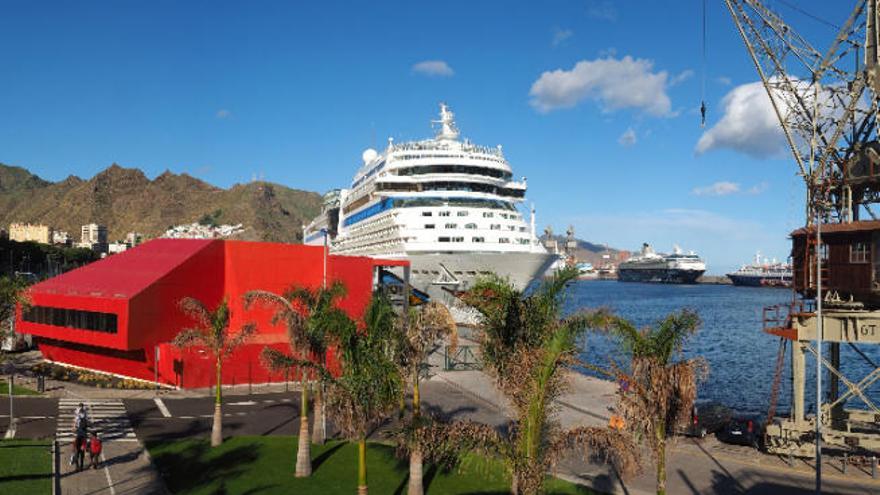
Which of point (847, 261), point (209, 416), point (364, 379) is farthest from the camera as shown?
point (209, 416)

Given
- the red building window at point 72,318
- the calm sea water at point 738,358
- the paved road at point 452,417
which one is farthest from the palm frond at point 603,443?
the red building window at point 72,318

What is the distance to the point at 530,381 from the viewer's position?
1436 cm

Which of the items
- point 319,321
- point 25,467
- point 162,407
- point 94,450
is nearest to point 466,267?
point 162,407

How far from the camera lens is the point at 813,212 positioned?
3216 centimetres

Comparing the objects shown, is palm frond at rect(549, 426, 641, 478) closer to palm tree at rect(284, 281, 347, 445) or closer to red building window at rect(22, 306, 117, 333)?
palm tree at rect(284, 281, 347, 445)

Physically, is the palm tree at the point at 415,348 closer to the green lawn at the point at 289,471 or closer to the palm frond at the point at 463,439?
the palm frond at the point at 463,439

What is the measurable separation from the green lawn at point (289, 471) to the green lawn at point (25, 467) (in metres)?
3.19

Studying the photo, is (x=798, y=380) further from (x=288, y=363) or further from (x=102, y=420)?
(x=102, y=420)

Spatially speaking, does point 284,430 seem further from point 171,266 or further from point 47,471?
point 171,266

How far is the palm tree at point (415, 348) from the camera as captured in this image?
720 inches

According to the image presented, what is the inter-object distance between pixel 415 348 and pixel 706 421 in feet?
55.4

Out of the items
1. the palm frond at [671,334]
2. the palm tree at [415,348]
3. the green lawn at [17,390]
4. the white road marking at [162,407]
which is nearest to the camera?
the palm frond at [671,334]

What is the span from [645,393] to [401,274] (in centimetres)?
5187

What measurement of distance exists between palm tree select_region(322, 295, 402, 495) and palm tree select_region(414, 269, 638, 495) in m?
1.33
